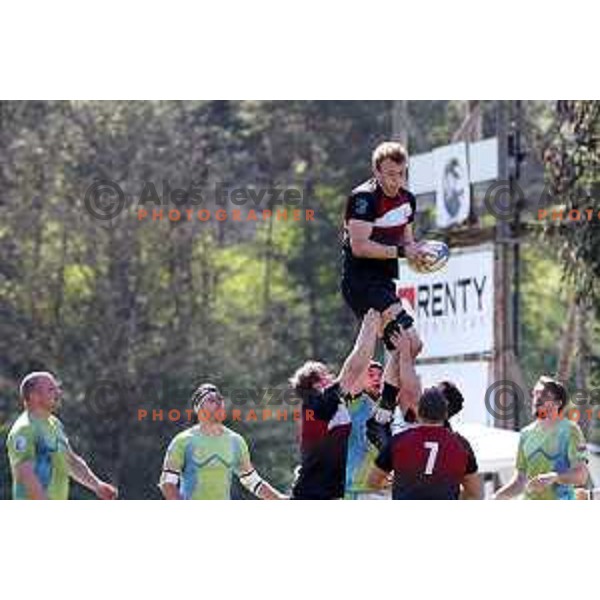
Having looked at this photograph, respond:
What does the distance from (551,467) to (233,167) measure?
2727cm

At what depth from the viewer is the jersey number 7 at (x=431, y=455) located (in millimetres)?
11461

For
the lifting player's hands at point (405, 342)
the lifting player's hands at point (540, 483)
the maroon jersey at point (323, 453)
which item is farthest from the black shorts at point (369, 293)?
the lifting player's hands at point (540, 483)

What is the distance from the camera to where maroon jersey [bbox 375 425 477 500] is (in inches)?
452

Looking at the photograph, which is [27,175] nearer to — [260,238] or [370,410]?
[260,238]

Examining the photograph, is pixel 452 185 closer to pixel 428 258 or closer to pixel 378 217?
pixel 378 217

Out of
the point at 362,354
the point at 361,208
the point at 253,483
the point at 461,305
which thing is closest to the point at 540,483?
the point at 362,354

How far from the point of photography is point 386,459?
11.6 m

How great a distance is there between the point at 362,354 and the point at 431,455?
1.31 metres

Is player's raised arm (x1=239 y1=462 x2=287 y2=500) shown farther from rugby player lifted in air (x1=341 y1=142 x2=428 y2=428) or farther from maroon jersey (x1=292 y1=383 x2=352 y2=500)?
rugby player lifted in air (x1=341 y1=142 x2=428 y2=428)

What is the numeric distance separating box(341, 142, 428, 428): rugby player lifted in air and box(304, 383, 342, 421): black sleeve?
0.29 metres

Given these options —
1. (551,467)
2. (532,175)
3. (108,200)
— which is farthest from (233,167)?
(551,467)

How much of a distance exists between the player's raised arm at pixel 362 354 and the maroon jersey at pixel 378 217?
270 millimetres

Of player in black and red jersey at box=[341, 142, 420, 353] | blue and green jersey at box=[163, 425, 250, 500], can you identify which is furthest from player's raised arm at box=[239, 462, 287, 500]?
player in black and red jersey at box=[341, 142, 420, 353]

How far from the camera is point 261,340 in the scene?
126 ft
